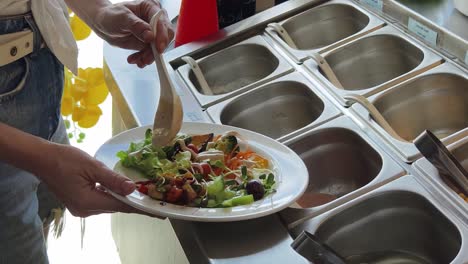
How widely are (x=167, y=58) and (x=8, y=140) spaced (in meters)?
0.53

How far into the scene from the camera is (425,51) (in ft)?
4.51

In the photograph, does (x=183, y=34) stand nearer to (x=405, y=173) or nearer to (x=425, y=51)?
(x=425, y=51)

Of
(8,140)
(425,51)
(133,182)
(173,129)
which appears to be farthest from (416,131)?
(8,140)

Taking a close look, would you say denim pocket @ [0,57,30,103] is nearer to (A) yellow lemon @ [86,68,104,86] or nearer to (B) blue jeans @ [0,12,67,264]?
(B) blue jeans @ [0,12,67,264]

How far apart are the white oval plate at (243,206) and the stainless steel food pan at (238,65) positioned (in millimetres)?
320

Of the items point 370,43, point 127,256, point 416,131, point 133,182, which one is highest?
point 133,182

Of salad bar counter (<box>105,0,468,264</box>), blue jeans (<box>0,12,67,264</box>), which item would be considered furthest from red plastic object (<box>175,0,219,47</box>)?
blue jeans (<box>0,12,67,264</box>)

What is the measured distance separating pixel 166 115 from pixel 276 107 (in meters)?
0.33

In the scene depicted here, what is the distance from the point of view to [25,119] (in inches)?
49.0

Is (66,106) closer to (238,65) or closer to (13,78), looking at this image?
(238,65)

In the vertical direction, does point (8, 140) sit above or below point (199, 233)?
above

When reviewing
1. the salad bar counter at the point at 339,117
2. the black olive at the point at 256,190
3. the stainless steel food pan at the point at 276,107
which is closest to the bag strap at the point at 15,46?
the salad bar counter at the point at 339,117

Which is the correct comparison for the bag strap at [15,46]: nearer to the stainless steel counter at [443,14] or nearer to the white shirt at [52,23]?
the white shirt at [52,23]

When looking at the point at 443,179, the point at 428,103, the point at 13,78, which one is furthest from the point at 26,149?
the point at 428,103
